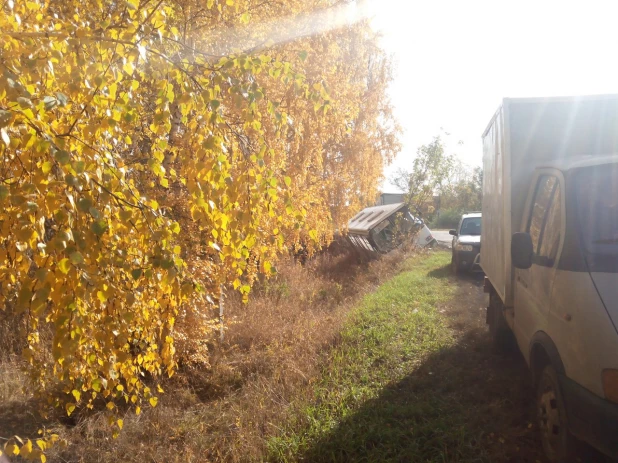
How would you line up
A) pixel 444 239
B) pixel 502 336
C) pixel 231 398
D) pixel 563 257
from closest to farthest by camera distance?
pixel 563 257
pixel 502 336
pixel 231 398
pixel 444 239

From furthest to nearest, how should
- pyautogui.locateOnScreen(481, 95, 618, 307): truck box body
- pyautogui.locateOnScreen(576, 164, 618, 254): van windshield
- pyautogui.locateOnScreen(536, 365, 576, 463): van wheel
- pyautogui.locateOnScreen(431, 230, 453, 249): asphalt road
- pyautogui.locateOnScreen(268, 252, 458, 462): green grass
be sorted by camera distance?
pyautogui.locateOnScreen(431, 230, 453, 249): asphalt road
pyautogui.locateOnScreen(481, 95, 618, 307): truck box body
pyautogui.locateOnScreen(268, 252, 458, 462): green grass
pyautogui.locateOnScreen(576, 164, 618, 254): van windshield
pyautogui.locateOnScreen(536, 365, 576, 463): van wheel

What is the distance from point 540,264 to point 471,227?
10.6 m

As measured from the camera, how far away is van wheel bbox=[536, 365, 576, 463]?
10.9ft

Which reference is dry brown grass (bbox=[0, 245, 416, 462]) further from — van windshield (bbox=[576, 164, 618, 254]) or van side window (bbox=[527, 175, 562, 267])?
van windshield (bbox=[576, 164, 618, 254])

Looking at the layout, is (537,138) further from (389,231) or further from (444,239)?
(444,239)

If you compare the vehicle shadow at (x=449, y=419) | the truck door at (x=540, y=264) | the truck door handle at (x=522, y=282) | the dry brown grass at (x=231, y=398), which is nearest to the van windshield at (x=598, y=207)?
the truck door at (x=540, y=264)

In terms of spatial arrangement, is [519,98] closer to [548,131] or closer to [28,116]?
[548,131]

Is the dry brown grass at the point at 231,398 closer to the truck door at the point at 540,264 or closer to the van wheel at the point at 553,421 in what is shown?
the van wheel at the point at 553,421

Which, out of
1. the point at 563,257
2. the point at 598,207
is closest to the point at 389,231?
the point at 598,207

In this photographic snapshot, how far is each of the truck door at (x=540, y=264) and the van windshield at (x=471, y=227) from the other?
9.09m

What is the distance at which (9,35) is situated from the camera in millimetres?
1988

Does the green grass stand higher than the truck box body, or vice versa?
the truck box body

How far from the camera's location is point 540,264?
385cm

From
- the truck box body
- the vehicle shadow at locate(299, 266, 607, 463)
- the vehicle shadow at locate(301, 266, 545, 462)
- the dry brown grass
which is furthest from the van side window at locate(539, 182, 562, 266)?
the dry brown grass
